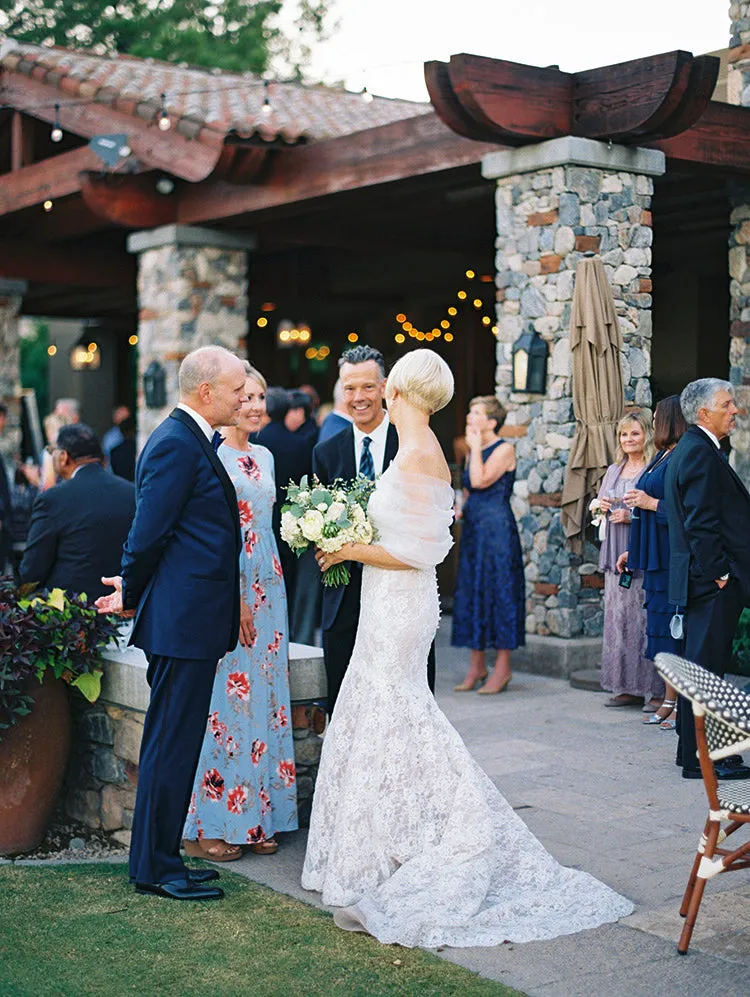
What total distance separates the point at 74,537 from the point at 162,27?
3146cm

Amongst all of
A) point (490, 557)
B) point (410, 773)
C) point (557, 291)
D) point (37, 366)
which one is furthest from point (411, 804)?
point (37, 366)

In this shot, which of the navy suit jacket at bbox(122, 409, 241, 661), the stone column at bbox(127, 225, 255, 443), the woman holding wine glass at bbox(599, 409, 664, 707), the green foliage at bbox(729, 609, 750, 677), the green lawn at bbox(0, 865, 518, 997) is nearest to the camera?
the green lawn at bbox(0, 865, 518, 997)

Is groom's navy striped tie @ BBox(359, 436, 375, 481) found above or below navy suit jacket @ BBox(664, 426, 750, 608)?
above

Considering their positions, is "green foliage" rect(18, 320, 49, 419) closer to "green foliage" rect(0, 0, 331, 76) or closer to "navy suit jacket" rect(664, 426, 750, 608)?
"green foliage" rect(0, 0, 331, 76)

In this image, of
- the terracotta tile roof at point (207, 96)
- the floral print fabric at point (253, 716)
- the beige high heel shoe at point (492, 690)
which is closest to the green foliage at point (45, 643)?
the floral print fabric at point (253, 716)

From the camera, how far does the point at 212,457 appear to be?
181 inches

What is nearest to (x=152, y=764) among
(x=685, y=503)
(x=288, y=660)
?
(x=288, y=660)

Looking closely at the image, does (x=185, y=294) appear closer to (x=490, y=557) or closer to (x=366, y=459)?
(x=490, y=557)

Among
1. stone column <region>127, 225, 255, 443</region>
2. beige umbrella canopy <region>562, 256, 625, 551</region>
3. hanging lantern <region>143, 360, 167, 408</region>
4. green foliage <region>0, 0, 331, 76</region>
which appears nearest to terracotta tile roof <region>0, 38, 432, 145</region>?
stone column <region>127, 225, 255, 443</region>

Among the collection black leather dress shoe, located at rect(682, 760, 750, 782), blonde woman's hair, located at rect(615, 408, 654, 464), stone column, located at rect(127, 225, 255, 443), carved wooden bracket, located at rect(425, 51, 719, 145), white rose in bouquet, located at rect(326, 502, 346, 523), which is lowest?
black leather dress shoe, located at rect(682, 760, 750, 782)

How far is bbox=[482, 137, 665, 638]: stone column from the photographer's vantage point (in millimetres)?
8789

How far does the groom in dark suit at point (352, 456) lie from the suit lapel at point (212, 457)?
2.81ft

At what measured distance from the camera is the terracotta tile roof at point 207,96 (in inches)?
436

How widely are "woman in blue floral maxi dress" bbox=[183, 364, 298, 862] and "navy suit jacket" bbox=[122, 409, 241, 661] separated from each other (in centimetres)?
50
